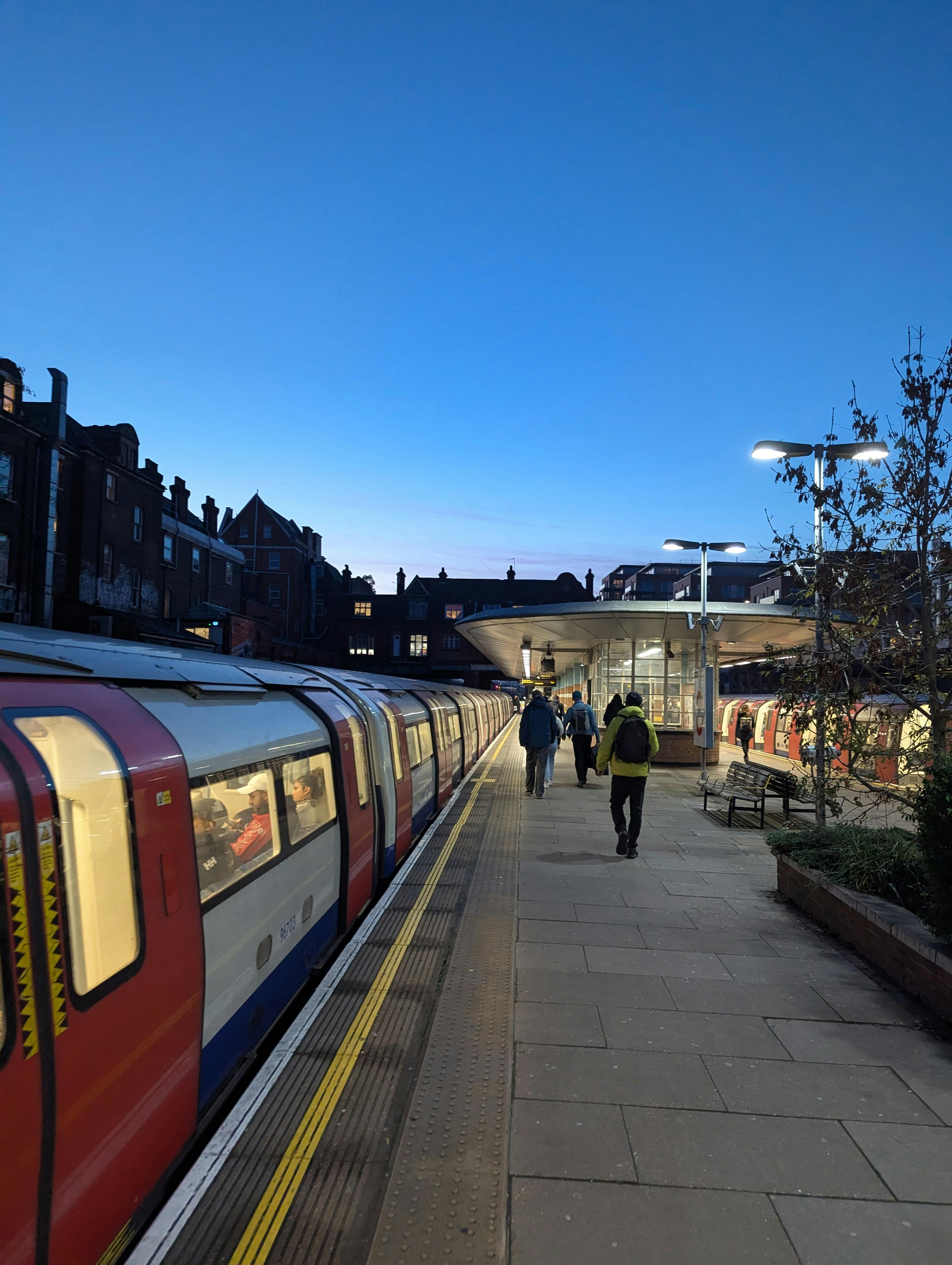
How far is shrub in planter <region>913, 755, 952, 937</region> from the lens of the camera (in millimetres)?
4289

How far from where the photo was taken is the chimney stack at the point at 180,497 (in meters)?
41.3

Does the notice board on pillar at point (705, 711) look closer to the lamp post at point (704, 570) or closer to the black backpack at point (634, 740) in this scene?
the lamp post at point (704, 570)

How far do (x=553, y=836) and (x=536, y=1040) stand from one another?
5773mm

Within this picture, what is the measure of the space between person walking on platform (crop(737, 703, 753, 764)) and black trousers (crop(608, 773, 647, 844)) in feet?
16.8

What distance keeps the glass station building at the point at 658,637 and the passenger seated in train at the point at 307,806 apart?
13.5 m

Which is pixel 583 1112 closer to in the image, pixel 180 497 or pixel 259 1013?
pixel 259 1013

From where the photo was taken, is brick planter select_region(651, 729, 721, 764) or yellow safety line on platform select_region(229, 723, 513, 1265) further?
brick planter select_region(651, 729, 721, 764)

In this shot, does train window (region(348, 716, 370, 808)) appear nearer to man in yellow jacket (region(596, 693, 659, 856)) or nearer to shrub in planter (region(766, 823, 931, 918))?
man in yellow jacket (region(596, 693, 659, 856))

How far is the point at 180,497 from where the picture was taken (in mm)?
41938

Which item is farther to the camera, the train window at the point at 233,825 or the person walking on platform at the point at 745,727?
the person walking on platform at the point at 745,727

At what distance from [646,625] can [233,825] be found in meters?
17.8

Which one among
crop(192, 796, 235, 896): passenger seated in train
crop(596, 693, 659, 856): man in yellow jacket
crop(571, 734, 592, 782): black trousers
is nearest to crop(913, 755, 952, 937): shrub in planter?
crop(596, 693, 659, 856): man in yellow jacket

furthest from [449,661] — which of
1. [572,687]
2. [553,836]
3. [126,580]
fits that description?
[553,836]

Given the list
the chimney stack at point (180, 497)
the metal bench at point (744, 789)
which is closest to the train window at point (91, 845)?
the metal bench at point (744, 789)
